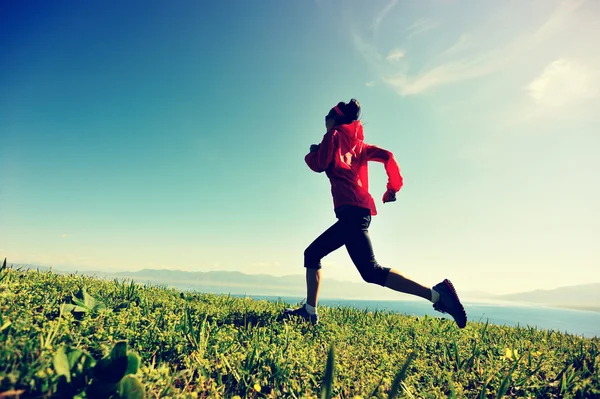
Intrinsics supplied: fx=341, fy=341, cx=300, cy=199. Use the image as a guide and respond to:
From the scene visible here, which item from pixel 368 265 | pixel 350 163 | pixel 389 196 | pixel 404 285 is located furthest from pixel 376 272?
pixel 350 163

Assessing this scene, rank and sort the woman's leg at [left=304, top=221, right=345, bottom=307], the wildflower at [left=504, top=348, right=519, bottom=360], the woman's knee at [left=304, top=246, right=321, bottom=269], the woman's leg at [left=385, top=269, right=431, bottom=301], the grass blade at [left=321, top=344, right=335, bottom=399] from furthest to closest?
the woman's knee at [left=304, top=246, right=321, bottom=269], the woman's leg at [left=304, top=221, right=345, bottom=307], the woman's leg at [left=385, top=269, right=431, bottom=301], the wildflower at [left=504, top=348, right=519, bottom=360], the grass blade at [left=321, top=344, right=335, bottom=399]

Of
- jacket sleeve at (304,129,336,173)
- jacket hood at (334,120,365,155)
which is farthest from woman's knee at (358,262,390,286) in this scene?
jacket hood at (334,120,365,155)

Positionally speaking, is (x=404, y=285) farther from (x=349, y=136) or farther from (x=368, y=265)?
(x=349, y=136)

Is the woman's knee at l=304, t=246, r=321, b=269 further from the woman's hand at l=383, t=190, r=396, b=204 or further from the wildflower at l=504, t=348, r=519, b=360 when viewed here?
the wildflower at l=504, t=348, r=519, b=360

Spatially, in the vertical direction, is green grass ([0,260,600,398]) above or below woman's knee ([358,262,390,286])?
below

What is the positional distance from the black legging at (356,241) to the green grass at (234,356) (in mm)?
790

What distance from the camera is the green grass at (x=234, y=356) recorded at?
6.63 ft

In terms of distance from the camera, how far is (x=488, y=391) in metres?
3.17

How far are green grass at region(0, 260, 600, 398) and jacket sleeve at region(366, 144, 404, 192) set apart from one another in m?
2.19

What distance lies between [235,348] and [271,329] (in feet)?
3.01

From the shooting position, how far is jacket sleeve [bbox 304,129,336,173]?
16.9ft

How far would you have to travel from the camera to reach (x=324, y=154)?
517 centimetres

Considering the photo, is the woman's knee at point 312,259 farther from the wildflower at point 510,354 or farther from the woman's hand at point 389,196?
the wildflower at point 510,354

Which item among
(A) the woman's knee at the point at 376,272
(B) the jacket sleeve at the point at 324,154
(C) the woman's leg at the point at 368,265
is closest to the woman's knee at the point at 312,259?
(C) the woman's leg at the point at 368,265
